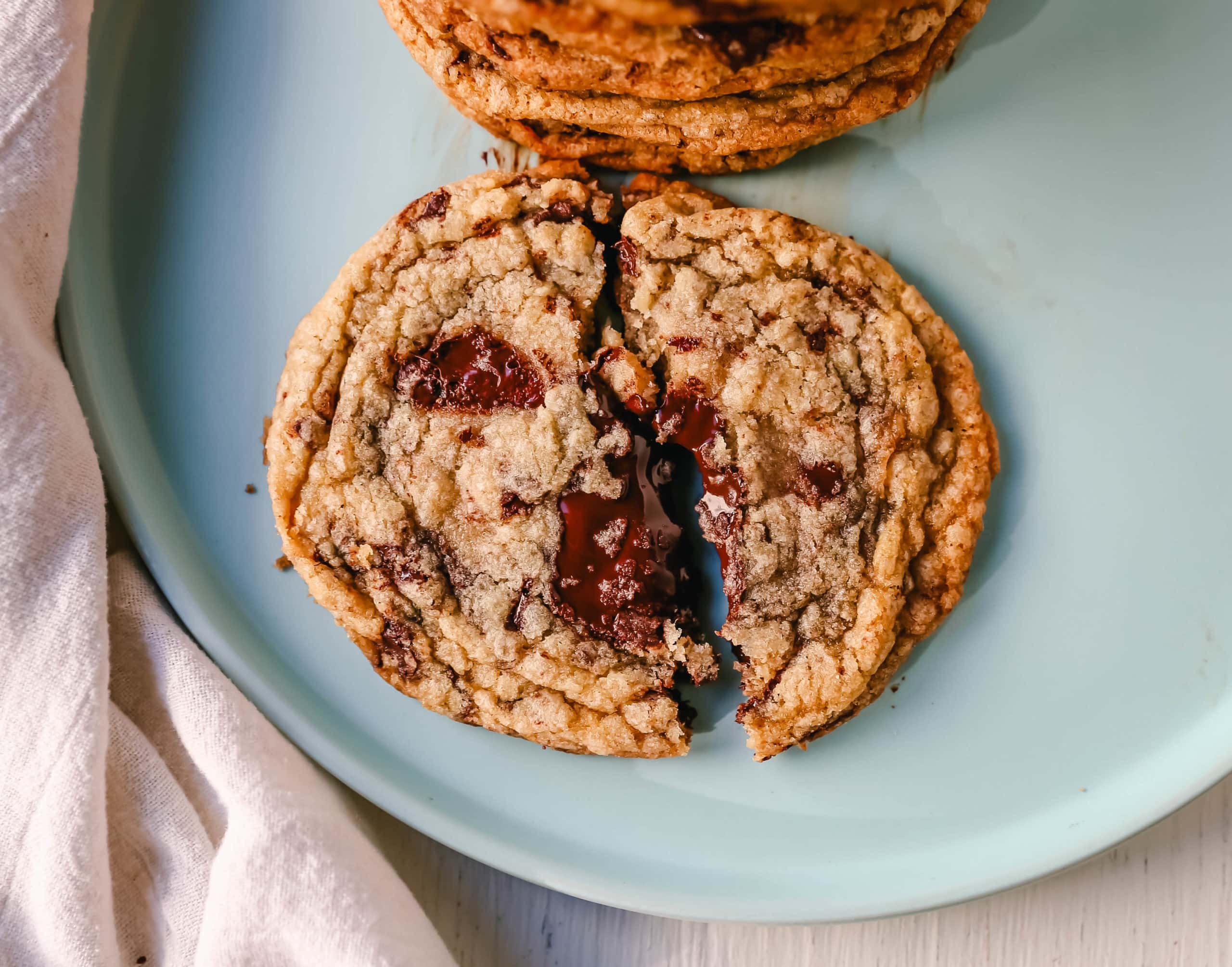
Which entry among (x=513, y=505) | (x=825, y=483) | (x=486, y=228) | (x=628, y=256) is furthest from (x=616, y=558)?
(x=486, y=228)

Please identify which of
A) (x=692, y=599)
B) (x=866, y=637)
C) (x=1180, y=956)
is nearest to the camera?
(x=866, y=637)

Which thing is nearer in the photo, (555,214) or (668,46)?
(668,46)

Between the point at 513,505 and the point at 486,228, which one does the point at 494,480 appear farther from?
the point at 486,228

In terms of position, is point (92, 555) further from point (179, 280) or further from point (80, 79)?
point (80, 79)

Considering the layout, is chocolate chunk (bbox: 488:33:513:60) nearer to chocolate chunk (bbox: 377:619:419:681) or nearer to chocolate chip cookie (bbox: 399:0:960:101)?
chocolate chip cookie (bbox: 399:0:960:101)

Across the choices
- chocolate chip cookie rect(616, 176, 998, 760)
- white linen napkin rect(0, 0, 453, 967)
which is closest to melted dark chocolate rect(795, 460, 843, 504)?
chocolate chip cookie rect(616, 176, 998, 760)

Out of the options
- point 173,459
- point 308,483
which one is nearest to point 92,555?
point 173,459
